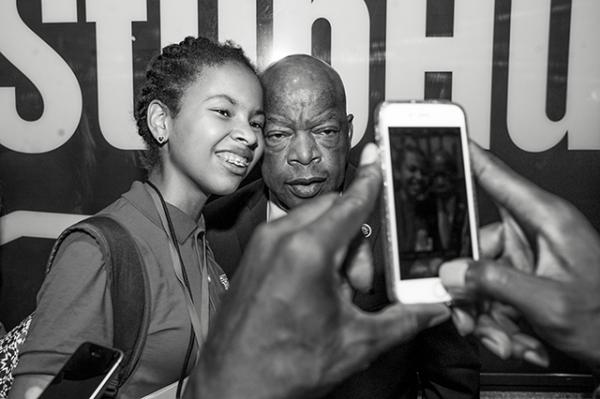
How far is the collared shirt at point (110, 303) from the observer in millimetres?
1021

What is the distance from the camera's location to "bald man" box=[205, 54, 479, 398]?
1644 millimetres

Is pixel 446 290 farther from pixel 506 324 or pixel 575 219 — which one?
pixel 575 219

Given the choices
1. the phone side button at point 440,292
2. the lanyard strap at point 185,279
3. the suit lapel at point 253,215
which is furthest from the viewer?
the suit lapel at point 253,215

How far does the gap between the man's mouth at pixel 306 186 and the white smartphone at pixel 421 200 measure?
0.80 meters

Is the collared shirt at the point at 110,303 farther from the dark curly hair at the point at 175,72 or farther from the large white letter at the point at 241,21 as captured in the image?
the large white letter at the point at 241,21

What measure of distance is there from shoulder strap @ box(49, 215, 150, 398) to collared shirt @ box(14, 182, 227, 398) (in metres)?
0.02

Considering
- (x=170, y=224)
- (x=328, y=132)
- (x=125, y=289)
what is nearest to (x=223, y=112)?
(x=170, y=224)

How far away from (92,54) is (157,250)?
1208 mm

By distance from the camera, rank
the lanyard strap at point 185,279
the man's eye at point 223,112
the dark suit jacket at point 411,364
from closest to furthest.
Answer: the lanyard strap at point 185,279, the man's eye at point 223,112, the dark suit jacket at point 411,364

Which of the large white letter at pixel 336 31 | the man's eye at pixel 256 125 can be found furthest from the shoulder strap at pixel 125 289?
the large white letter at pixel 336 31

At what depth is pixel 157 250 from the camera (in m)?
1.22

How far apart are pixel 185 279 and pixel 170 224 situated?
0.16 metres

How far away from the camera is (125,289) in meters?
1.10

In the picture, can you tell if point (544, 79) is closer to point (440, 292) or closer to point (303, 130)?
point (303, 130)
